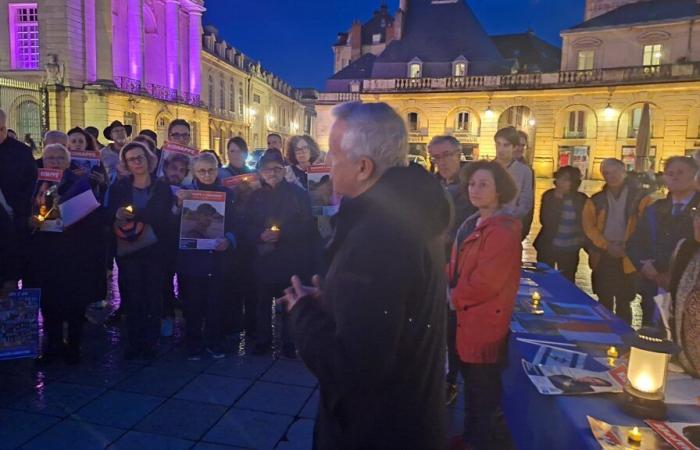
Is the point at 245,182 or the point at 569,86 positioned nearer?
the point at 245,182

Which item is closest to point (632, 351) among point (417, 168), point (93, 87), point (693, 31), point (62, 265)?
point (417, 168)

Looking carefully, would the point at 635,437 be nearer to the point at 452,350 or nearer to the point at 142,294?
the point at 452,350

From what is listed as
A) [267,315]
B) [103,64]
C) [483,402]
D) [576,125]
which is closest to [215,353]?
[267,315]

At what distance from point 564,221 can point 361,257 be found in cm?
499

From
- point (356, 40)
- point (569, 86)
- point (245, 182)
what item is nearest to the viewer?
point (245, 182)

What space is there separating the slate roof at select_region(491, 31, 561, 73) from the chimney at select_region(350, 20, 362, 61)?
15474 mm

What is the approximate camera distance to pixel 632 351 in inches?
88.3

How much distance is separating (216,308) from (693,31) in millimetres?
39632

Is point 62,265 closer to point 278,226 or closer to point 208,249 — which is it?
point 208,249

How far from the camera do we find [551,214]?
5.97m

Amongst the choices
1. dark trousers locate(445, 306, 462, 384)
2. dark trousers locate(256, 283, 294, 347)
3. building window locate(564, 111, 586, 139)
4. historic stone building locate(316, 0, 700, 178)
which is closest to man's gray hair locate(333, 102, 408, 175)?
dark trousers locate(445, 306, 462, 384)

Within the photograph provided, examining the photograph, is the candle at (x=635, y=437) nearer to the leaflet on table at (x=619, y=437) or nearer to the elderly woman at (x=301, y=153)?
the leaflet on table at (x=619, y=437)

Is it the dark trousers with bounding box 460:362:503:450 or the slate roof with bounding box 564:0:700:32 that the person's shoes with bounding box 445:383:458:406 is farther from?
the slate roof with bounding box 564:0:700:32

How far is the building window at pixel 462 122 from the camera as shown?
39.7 meters
